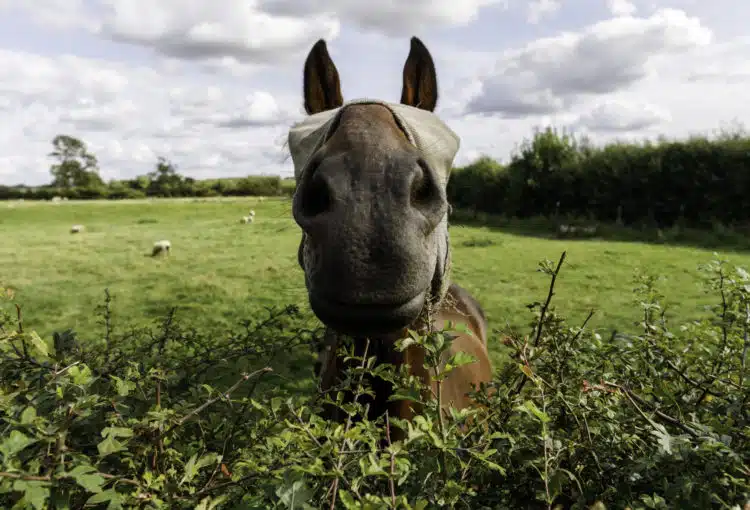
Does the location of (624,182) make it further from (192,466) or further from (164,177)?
(164,177)

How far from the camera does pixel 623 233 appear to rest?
2055 cm

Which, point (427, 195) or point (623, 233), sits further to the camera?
point (623, 233)

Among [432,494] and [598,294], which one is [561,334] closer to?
[432,494]

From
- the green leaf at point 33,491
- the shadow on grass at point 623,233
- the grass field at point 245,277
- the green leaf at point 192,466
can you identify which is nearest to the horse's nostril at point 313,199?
the green leaf at point 192,466

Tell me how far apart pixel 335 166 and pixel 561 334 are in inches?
43.2

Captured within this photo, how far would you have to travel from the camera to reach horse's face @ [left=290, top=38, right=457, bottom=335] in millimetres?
1581

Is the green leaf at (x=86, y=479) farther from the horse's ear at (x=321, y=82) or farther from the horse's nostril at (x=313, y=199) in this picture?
the horse's ear at (x=321, y=82)

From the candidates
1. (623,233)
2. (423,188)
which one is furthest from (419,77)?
(623,233)

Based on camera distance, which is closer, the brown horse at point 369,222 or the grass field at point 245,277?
the brown horse at point 369,222

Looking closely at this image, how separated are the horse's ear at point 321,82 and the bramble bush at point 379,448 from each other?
188cm

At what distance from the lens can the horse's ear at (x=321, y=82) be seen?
A: 306cm

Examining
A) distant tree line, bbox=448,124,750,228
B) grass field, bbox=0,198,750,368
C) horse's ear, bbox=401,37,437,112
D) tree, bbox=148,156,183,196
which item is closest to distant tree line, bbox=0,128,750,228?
distant tree line, bbox=448,124,750,228

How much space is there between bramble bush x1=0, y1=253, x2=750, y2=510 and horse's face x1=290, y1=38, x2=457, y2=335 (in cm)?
23

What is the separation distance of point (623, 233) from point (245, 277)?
16368mm
